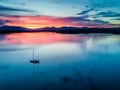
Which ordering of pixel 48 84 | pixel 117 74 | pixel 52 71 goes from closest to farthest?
1. pixel 48 84
2. pixel 117 74
3. pixel 52 71

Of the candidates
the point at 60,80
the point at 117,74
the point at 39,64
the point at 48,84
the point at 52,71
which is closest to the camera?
the point at 48,84

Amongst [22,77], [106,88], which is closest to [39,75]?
[22,77]

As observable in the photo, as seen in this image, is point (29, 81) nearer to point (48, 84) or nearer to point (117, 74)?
point (48, 84)

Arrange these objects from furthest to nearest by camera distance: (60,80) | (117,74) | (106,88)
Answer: (117,74) < (60,80) < (106,88)

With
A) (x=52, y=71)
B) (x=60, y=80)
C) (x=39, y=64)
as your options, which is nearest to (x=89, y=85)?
(x=60, y=80)

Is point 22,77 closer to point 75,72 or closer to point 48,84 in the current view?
point 48,84

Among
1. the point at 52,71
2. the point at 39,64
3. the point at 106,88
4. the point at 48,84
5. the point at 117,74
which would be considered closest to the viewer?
the point at 106,88

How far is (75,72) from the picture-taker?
1476 cm

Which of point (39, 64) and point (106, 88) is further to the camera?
point (39, 64)

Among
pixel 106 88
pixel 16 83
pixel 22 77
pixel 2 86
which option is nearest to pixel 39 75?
pixel 22 77

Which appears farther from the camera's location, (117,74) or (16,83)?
(117,74)

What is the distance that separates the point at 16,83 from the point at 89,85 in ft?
13.3

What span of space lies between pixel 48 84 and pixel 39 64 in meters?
5.94

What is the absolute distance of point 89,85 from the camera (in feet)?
37.2
